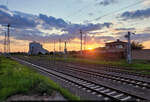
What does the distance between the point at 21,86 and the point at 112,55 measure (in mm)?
41128

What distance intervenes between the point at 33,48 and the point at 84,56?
8634 cm

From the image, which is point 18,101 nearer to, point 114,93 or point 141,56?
point 114,93

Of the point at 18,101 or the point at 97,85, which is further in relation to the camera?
the point at 97,85

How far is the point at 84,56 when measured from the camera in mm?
54219

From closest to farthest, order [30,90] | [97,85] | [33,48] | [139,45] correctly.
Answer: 1. [30,90]
2. [97,85]
3. [139,45]
4. [33,48]

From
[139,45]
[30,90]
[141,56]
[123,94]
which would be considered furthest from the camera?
[139,45]

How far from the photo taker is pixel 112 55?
46000 millimetres

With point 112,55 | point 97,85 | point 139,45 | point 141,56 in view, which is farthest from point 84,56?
point 97,85

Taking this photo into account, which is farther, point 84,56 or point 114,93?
point 84,56

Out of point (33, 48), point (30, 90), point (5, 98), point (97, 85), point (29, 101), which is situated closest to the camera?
point (29, 101)

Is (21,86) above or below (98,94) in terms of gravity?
above

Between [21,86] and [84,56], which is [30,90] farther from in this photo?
[84,56]

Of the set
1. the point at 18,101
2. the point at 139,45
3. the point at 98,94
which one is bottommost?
the point at 98,94

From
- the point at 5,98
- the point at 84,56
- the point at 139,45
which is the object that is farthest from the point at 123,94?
the point at 139,45
